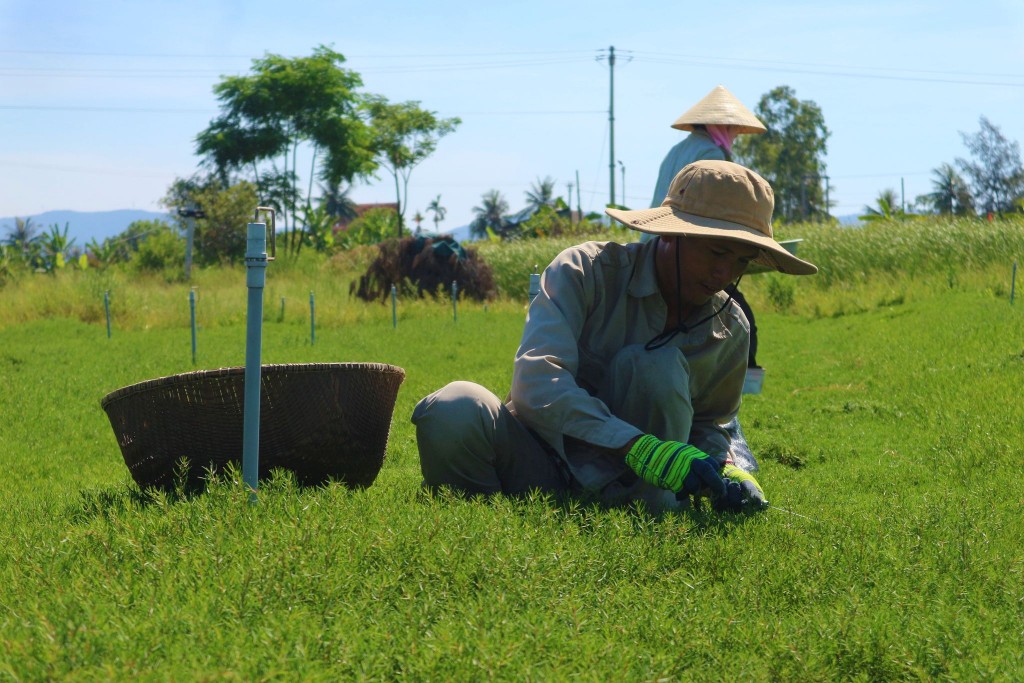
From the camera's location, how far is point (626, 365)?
3.86 metres

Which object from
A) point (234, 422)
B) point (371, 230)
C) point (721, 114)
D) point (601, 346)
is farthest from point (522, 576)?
point (371, 230)

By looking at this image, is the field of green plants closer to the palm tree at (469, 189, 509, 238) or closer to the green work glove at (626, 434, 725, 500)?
the green work glove at (626, 434, 725, 500)

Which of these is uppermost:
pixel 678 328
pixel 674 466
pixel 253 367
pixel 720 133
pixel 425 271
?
pixel 720 133

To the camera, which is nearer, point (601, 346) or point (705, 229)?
point (705, 229)

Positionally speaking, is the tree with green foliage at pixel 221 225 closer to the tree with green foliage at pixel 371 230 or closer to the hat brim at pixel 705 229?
the tree with green foliage at pixel 371 230

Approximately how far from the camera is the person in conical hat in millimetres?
6832

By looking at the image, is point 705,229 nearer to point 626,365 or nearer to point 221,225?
point 626,365

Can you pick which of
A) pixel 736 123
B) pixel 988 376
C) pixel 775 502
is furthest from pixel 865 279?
pixel 775 502

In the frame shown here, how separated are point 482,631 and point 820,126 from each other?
63.5m

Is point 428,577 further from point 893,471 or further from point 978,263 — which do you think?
point 978,263

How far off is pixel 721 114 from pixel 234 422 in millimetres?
3999

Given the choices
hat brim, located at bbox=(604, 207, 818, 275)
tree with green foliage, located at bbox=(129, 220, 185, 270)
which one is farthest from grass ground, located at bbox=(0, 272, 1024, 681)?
tree with green foliage, located at bbox=(129, 220, 185, 270)

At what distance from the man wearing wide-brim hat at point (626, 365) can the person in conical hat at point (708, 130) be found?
2.78 metres

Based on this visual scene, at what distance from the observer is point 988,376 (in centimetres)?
802
